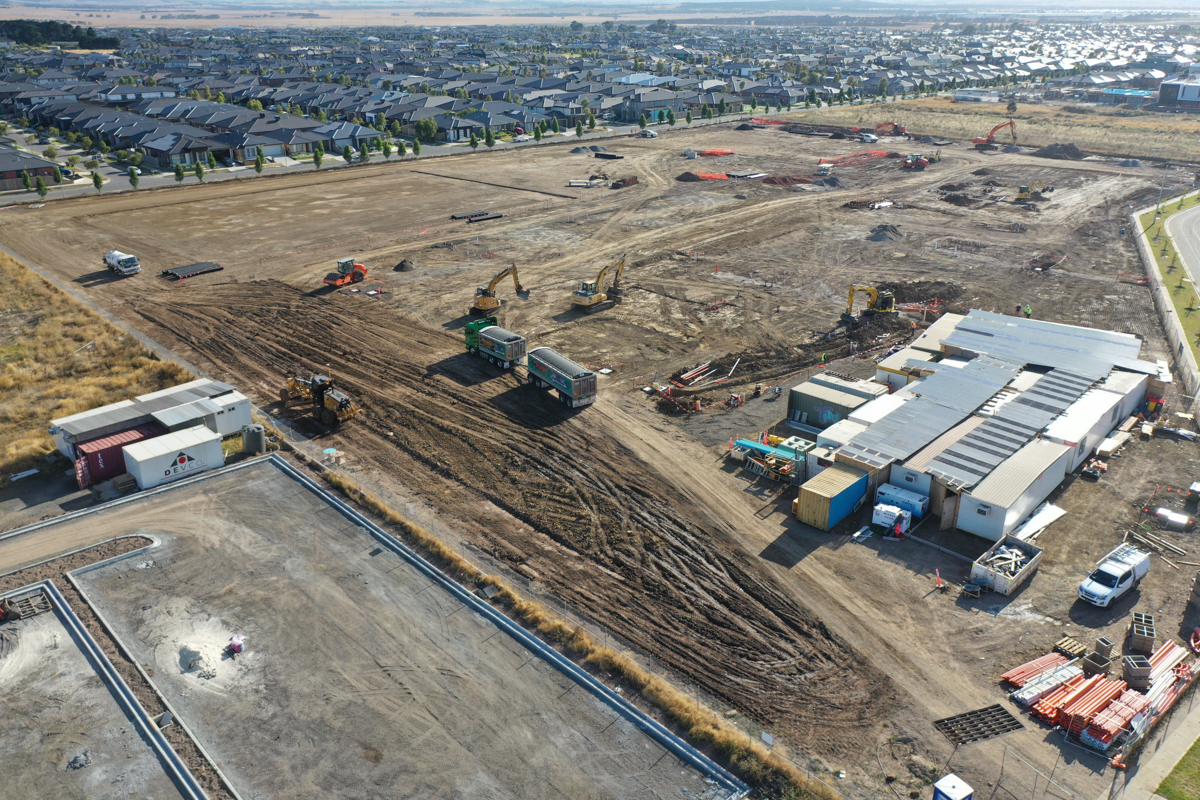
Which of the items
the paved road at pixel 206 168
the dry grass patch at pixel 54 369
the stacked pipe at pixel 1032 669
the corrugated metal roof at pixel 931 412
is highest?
the paved road at pixel 206 168

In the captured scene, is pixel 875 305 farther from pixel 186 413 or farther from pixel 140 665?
pixel 140 665

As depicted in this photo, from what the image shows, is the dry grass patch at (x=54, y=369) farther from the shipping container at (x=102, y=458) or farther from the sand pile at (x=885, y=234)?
the sand pile at (x=885, y=234)

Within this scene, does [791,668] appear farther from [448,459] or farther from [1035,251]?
[1035,251]

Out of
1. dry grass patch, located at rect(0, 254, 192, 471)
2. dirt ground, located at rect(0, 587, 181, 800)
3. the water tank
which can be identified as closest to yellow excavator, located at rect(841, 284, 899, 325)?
the water tank

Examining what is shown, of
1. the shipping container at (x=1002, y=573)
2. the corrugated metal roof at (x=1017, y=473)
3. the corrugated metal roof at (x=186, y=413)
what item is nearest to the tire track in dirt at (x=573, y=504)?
the corrugated metal roof at (x=186, y=413)

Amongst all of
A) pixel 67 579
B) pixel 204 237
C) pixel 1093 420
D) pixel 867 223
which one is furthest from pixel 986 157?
pixel 67 579
